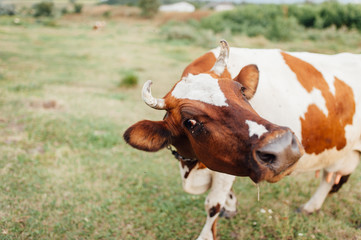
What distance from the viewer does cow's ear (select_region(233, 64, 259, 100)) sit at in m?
2.41

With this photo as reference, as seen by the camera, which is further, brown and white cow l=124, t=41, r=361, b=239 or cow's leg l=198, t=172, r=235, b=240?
cow's leg l=198, t=172, r=235, b=240

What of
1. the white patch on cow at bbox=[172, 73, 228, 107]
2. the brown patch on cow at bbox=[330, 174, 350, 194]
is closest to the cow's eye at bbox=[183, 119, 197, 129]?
the white patch on cow at bbox=[172, 73, 228, 107]

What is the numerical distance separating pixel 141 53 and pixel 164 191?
1149cm

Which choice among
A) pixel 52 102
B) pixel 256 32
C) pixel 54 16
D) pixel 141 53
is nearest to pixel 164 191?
pixel 52 102

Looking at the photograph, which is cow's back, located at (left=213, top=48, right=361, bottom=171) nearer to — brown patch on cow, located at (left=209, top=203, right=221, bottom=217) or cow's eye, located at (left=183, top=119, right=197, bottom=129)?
cow's eye, located at (left=183, top=119, right=197, bottom=129)

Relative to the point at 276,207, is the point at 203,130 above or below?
above

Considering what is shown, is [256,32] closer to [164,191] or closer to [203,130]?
[164,191]

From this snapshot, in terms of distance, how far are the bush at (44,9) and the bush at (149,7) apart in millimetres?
13937

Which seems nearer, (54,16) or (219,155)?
(219,155)

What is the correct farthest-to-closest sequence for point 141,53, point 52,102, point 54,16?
point 54,16 → point 141,53 → point 52,102

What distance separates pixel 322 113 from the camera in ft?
9.41

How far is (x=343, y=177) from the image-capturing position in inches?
146

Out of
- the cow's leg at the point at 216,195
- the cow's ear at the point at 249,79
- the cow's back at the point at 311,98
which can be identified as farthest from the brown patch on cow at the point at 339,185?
the cow's ear at the point at 249,79

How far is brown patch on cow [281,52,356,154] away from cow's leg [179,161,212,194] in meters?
1.04
